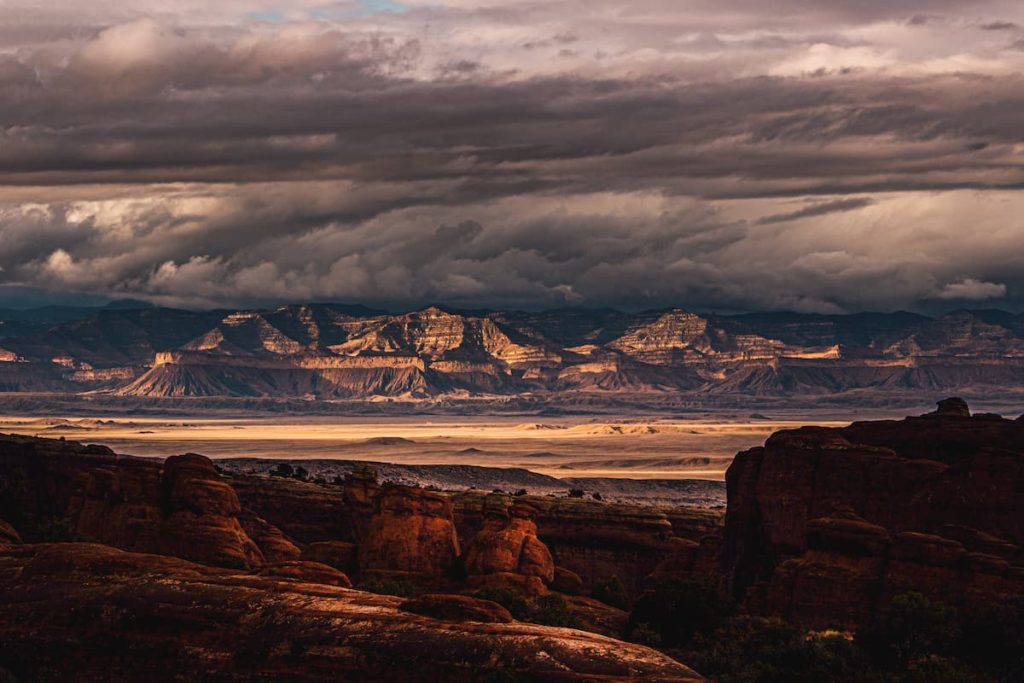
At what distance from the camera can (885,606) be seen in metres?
81.5

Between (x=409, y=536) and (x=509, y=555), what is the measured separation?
6.61m

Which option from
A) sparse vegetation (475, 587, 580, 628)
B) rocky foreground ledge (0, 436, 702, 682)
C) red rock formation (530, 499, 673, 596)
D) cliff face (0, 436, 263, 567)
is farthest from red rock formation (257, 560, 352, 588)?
red rock formation (530, 499, 673, 596)

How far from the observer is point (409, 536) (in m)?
103

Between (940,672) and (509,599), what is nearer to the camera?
(940,672)

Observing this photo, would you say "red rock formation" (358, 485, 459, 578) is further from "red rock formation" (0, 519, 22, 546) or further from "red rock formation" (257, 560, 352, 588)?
"red rock formation" (257, 560, 352, 588)

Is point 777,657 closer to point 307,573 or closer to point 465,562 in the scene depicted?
point 307,573

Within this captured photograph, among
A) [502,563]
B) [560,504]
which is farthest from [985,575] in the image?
[560,504]

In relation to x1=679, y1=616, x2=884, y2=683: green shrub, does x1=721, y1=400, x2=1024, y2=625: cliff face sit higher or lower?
higher

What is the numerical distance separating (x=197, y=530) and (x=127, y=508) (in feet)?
21.0

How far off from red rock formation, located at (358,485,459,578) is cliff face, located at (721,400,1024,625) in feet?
64.5

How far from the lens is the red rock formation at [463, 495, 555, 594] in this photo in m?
99.9

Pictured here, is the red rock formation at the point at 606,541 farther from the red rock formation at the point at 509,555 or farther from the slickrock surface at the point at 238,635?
the slickrock surface at the point at 238,635

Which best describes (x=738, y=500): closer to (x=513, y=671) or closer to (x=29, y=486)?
(x=513, y=671)

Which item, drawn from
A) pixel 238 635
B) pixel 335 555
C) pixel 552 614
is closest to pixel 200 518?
pixel 335 555
